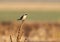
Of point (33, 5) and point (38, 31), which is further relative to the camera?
point (33, 5)

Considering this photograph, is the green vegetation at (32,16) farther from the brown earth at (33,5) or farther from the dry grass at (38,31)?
the brown earth at (33,5)

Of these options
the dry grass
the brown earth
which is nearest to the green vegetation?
the dry grass

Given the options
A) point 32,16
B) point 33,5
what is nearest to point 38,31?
point 32,16

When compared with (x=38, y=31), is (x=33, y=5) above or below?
below

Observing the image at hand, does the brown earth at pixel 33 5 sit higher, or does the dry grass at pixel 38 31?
the dry grass at pixel 38 31

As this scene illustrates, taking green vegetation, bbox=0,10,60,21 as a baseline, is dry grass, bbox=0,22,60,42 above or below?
above

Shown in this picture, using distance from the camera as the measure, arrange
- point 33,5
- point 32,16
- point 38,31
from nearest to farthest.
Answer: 1. point 38,31
2. point 32,16
3. point 33,5

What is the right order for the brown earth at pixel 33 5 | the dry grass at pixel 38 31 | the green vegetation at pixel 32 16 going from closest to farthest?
the dry grass at pixel 38 31
the green vegetation at pixel 32 16
the brown earth at pixel 33 5

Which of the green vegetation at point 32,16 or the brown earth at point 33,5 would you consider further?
the brown earth at point 33,5

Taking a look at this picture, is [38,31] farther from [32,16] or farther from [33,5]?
[33,5]

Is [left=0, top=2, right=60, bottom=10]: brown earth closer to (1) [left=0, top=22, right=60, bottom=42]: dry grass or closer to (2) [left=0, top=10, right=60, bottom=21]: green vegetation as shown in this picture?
(2) [left=0, top=10, right=60, bottom=21]: green vegetation

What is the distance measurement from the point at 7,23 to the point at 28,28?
932mm

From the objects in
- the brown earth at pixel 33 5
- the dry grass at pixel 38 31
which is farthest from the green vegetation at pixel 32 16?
the brown earth at pixel 33 5

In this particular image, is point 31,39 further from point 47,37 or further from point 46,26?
point 46,26
